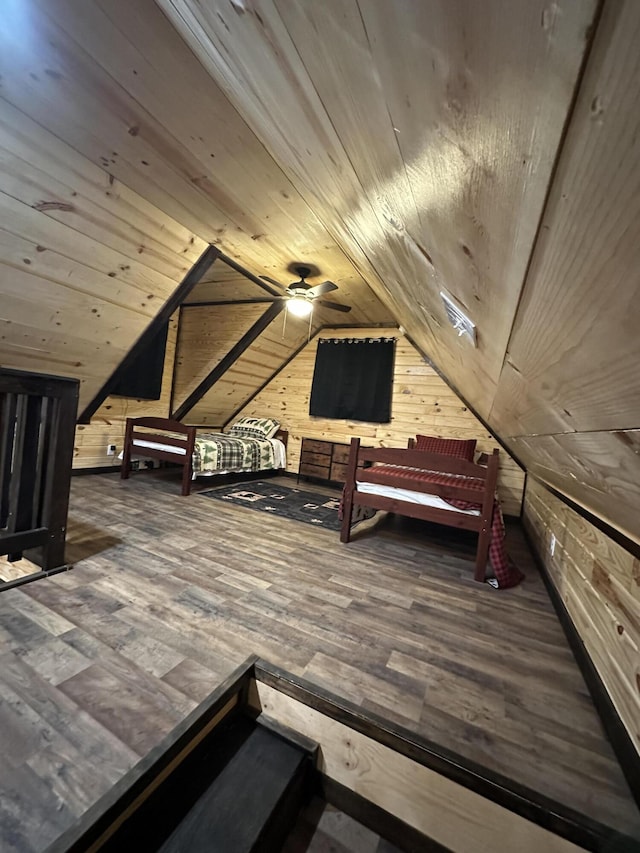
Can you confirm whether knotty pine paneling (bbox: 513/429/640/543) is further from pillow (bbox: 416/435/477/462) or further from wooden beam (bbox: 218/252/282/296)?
wooden beam (bbox: 218/252/282/296)

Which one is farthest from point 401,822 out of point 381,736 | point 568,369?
point 568,369

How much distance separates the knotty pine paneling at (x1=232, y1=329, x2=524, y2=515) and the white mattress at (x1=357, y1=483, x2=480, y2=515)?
2057mm

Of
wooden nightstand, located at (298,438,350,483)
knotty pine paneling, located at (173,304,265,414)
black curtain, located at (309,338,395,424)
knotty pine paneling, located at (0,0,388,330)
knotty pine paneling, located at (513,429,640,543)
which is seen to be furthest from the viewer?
wooden nightstand, located at (298,438,350,483)

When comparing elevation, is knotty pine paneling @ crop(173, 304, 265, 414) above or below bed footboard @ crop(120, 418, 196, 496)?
above

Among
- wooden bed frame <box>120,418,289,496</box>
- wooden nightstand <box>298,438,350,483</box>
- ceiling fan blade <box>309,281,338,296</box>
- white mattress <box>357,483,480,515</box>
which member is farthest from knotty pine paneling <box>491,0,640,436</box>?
wooden nightstand <box>298,438,350,483</box>

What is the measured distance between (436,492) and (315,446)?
2.86 meters

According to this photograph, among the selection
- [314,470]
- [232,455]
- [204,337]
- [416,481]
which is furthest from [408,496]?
[204,337]

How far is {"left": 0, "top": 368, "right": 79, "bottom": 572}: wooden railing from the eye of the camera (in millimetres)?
1864

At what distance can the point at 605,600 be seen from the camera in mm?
1373

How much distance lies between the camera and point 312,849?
3.30ft

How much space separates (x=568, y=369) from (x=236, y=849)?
1.45 m

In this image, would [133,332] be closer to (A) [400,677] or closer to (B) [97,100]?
(B) [97,100]

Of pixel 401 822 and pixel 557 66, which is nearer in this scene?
pixel 557 66

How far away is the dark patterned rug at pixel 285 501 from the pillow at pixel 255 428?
91cm
